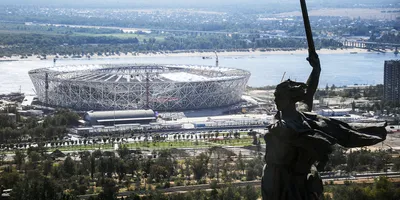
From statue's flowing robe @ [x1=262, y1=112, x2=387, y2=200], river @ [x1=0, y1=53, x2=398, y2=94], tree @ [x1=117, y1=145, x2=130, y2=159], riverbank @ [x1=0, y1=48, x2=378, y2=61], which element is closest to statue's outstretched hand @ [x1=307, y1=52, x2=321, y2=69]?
statue's flowing robe @ [x1=262, y1=112, x2=387, y2=200]

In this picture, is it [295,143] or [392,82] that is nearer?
[295,143]

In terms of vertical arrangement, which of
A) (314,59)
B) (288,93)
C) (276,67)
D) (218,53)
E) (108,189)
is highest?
(314,59)

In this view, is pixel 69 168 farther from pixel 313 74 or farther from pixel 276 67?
pixel 276 67

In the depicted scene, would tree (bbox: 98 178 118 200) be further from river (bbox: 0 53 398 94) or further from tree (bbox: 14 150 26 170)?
river (bbox: 0 53 398 94)

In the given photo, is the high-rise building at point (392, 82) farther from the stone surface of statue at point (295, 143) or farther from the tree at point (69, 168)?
the stone surface of statue at point (295, 143)

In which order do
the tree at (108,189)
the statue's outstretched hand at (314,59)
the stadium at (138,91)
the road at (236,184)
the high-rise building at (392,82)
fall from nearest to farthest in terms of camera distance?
the statue's outstretched hand at (314,59)
the tree at (108,189)
the road at (236,184)
the stadium at (138,91)
the high-rise building at (392,82)

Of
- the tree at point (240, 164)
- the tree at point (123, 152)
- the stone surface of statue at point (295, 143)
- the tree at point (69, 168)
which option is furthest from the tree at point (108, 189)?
the stone surface of statue at point (295, 143)

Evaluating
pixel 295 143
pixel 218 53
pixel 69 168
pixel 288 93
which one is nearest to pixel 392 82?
pixel 69 168
